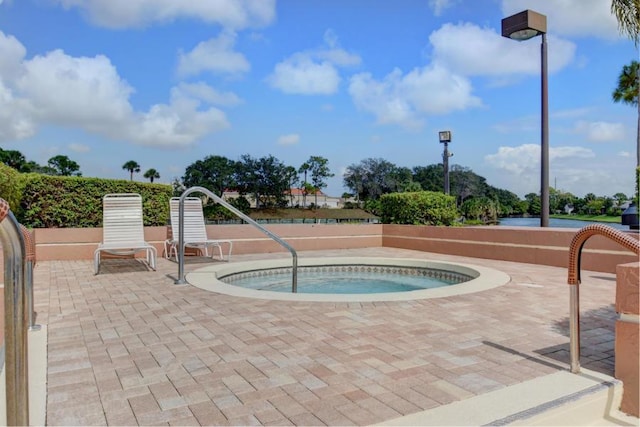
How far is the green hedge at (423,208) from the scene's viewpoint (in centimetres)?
1174

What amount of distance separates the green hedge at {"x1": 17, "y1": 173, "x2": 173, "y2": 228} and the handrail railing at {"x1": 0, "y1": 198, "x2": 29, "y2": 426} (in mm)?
8170

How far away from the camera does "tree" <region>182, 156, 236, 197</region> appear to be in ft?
160

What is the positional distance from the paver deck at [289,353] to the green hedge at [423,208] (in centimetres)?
645

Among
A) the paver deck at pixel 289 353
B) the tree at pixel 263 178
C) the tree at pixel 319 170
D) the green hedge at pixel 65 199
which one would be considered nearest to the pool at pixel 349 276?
the paver deck at pixel 289 353

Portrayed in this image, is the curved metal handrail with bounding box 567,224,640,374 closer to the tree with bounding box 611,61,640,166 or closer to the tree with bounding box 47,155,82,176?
the tree with bounding box 611,61,640,166

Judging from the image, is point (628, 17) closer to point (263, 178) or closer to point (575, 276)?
point (575, 276)

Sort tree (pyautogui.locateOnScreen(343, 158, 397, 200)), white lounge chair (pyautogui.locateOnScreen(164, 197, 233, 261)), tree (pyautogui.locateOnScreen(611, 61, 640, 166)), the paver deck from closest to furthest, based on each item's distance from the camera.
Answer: the paver deck, white lounge chair (pyautogui.locateOnScreen(164, 197, 233, 261)), tree (pyautogui.locateOnScreen(611, 61, 640, 166)), tree (pyautogui.locateOnScreen(343, 158, 397, 200))

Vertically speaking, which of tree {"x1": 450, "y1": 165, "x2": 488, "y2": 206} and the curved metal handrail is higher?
tree {"x1": 450, "y1": 165, "x2": 488, "y2": 206}

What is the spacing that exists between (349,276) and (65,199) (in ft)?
19.9

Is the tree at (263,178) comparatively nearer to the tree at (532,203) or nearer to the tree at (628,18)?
the tree at (532,203)

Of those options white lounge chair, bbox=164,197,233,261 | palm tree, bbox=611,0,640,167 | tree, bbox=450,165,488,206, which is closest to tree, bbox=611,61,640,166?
palm tree, bbox=611,0,640,167

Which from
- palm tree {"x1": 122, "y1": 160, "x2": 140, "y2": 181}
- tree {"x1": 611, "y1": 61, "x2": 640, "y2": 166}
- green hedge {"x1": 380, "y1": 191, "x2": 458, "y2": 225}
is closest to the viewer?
green hedge {"x1": 380, "y1": 191, "x2": 458, "y2": 225}

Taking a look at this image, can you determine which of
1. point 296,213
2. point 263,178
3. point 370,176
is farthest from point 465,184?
point 263,178

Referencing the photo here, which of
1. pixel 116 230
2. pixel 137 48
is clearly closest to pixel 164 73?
pixel 137 48
